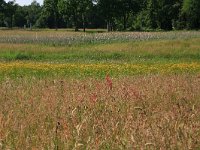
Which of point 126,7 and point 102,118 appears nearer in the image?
point 102,118

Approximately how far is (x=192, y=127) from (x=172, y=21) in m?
103

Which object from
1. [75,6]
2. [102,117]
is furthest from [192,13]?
[102,117]

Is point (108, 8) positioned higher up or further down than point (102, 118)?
higher up

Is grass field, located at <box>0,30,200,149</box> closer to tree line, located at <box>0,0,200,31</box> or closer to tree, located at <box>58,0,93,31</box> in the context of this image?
tree line, located at <box>0,0,200,31</box>

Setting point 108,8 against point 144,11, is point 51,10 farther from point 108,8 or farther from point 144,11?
point 144,11

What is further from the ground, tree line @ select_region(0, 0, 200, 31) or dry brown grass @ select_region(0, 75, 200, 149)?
tree line @ select_region(0, 0, 200, 31)

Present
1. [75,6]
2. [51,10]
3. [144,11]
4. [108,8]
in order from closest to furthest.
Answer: [75,6] → [108,8] → [144,11] → [51,10]

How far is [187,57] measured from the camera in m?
30.3

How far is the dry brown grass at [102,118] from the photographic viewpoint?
158 inches

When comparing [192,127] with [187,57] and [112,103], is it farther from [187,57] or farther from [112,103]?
[187,57]

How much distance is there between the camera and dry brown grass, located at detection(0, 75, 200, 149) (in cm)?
402

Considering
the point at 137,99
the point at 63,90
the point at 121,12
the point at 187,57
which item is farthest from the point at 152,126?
the point at 121,12

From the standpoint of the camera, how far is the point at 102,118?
532cm

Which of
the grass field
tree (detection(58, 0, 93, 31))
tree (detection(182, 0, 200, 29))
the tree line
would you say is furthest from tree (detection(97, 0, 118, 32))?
the grass field
